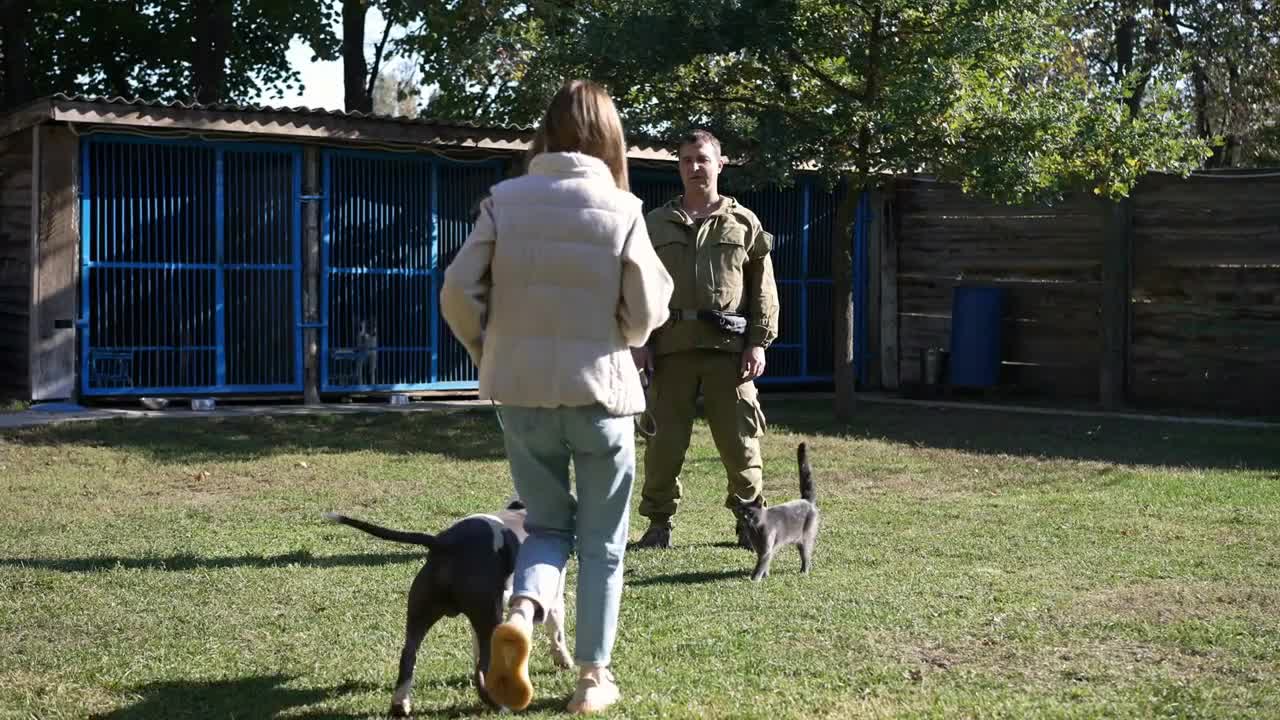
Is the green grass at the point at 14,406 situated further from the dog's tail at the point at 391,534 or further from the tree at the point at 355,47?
the tree at the point at 355,47

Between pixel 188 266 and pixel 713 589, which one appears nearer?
pixel 713 589

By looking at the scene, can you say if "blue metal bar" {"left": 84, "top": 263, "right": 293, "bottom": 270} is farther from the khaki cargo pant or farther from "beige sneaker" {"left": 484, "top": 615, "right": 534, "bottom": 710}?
"beige sneaker" {"left": 484, "top": 615, "right": 534, "bottom": 710}

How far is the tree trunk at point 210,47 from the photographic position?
958 inches

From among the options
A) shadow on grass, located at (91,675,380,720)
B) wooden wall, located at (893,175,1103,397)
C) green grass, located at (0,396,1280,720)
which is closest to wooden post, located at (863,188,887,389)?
wooden wall, located at (893,175,1103,397)

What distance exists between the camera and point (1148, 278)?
15531 millimetres

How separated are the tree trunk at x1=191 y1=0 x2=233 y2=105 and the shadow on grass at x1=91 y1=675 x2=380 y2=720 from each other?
820 inches

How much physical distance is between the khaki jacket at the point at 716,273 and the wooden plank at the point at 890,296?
1104cm

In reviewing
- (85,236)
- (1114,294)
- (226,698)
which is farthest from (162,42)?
(226,698)

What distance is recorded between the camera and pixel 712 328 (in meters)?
7.19

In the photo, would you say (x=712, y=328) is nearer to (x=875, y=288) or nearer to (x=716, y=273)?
(x=716, y=273)

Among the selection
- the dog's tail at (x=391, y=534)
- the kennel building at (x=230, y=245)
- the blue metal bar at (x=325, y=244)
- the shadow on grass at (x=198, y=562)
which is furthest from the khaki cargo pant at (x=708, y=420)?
the blue metal bar at (x=325, y=244)

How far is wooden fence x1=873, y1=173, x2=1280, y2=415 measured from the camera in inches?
586

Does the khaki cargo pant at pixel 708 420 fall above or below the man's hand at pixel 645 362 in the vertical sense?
below

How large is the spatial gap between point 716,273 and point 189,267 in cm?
862
